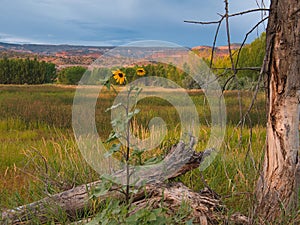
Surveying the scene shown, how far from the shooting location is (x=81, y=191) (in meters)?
3.01

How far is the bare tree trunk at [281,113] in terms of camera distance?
2.66 m

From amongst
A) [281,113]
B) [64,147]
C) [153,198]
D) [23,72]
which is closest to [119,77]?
[153,198]

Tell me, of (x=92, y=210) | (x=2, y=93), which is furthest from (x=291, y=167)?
(x=2, y=93)

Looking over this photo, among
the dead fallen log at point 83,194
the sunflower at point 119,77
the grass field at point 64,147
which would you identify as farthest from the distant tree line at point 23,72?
the sunflower at point 119,77

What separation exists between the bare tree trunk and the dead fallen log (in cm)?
56

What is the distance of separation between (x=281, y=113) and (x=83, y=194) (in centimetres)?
159

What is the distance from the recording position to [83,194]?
9.80 ft

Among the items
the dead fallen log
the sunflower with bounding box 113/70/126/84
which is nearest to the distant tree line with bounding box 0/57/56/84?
the dead fallen log

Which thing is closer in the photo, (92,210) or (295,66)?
(295,66)

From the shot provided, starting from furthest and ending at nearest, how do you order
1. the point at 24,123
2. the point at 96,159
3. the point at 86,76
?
the point at 24,123, the point at 96,159, the point at 86,76

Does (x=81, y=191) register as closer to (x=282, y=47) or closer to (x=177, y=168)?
(x=177, y=168)

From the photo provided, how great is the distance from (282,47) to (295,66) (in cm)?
16

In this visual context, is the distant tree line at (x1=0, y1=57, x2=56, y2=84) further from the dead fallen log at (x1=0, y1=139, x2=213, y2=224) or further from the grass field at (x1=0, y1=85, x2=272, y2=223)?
the dead fallen log at (x1=0, y1=139, x2=213, y2=224)

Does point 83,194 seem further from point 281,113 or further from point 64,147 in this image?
point 281,113
